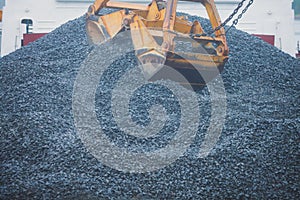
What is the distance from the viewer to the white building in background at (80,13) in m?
7.73

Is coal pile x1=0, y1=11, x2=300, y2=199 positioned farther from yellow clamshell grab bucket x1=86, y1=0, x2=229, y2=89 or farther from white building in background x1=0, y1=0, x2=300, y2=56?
white building in background x1=0, y1=0, x2=300, y2=56

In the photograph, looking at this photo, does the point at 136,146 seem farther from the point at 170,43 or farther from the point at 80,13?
the point at 80,13

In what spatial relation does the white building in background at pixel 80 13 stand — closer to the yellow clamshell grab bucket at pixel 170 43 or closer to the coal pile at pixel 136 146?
the coal pile at pixel 136 146

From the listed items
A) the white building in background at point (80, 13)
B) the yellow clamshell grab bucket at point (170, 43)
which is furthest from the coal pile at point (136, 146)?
the white building in background at point (80, 13)

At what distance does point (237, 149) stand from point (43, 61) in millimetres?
2775

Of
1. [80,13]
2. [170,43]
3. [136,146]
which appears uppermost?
[170,43]

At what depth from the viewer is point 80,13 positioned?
7977 millimetres

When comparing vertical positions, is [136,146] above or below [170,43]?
below

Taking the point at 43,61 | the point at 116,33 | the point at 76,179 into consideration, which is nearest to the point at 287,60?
the point at 116,33

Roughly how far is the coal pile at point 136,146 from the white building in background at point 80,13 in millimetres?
2891

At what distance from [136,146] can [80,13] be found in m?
5.19

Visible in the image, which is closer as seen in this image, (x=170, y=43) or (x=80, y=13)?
(x=170, y=43)

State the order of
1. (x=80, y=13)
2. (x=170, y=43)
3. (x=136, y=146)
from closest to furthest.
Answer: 1. (x=136, y=146)
2. (x=170, y=43)
3. (x=80, y=13)

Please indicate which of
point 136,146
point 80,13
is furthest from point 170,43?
→ point 80,13
